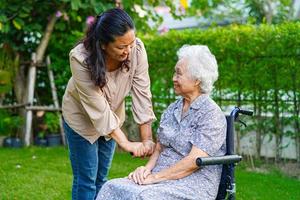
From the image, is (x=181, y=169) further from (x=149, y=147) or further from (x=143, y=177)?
(x=149, y=147)

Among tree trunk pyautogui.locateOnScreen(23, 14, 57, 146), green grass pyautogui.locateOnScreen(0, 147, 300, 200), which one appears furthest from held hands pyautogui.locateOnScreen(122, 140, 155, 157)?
tree trunk pyautogui.locateOnScreen(23, 14, 57, 146)

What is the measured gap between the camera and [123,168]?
5887mm

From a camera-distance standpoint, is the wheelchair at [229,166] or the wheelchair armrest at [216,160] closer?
the wheelchair armrest at [216,160]

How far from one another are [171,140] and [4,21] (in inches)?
170

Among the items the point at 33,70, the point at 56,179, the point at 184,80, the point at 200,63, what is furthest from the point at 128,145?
the point at 33,70

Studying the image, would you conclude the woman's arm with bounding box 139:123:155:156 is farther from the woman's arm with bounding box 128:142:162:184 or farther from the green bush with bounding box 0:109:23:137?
the green bush with bounding box 0:109:23:137

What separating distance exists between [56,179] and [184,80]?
9.13 feet

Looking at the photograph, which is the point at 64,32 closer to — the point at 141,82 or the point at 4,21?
the point at 4,21

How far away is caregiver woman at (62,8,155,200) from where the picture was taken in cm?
292

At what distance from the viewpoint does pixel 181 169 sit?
286 centimetres

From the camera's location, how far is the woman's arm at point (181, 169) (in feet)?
9.29

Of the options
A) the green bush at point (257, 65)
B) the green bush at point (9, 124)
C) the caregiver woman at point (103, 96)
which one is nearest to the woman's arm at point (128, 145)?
the caregiver woman at point (103, 96)

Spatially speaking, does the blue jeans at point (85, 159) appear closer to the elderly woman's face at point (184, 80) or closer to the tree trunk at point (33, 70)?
the elderly woman's face at point (184, 80)

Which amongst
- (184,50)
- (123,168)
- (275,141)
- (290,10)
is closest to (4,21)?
(123,168)
